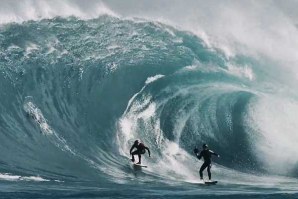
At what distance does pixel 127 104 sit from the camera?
69.7 ft

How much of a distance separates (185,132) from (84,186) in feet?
31.2

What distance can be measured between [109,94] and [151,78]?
268cm

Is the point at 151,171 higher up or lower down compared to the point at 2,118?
lower down

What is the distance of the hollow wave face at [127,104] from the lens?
1662 cm

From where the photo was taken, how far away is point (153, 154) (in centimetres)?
1858

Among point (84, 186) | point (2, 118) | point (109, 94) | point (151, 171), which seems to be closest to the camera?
point (84, 186)

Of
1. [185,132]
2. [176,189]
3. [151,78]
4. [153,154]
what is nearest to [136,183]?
[176,189]

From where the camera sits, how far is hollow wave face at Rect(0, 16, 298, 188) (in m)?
16.6

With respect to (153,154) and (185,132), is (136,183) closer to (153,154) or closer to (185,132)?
(153,154)

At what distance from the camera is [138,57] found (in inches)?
969

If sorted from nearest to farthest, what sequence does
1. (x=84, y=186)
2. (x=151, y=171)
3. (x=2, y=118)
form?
(x=84, y=186)
(x=151, y=171)
(x=2, y=118)

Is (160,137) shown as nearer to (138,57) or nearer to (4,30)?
(138,57)

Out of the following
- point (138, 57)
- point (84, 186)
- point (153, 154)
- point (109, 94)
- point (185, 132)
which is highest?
point (138, 57)

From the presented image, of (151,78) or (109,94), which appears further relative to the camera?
(151,78)
